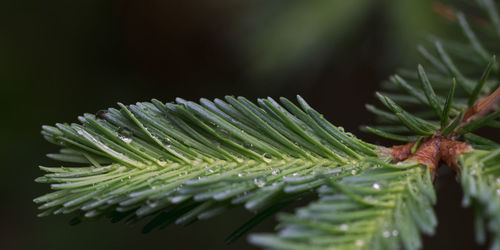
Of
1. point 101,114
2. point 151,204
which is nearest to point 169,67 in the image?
point 101,114

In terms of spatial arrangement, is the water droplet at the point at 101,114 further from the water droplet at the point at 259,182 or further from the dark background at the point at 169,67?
the dark background at the point at 169,67

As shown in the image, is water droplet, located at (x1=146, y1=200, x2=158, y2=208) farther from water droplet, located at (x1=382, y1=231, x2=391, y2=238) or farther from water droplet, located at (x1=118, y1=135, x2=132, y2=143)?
water droplet, located at (x1=382, y1=231, x2=391, y2=238)

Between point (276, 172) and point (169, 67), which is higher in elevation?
point (169, 67)

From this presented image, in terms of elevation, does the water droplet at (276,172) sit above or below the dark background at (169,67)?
below

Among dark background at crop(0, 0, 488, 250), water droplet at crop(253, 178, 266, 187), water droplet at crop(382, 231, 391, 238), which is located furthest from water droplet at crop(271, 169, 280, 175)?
dark background at crop(0, 0, 488, 250)

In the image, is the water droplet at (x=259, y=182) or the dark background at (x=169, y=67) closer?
the water droplet at (x=259, y=182)

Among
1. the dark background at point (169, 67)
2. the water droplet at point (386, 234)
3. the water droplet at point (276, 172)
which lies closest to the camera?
the water droplet at point (386, 234)

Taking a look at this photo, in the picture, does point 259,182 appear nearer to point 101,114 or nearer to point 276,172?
point 276,172

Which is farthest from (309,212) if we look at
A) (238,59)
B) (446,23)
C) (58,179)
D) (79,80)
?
(79,80)

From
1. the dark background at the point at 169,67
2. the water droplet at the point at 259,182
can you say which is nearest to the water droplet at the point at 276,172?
the water droplet at the point at 259,182
